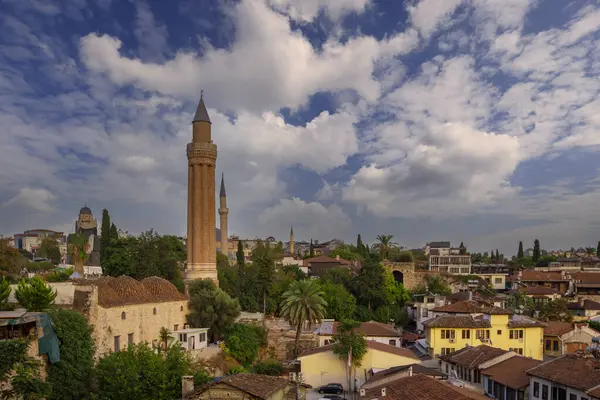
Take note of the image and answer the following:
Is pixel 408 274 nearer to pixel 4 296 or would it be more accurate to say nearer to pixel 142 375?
pixel 142 375

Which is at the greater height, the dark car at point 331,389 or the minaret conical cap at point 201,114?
the minaret conical cap at point 201,114

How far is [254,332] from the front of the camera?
131 ft

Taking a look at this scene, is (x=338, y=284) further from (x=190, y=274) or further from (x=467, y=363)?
(x=467, y=363)

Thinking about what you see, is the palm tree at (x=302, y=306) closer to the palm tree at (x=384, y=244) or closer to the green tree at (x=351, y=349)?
the green tree at (x=351, y=349)

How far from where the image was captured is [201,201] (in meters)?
53.4

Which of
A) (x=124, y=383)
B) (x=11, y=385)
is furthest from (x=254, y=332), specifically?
(x=11, y=385)

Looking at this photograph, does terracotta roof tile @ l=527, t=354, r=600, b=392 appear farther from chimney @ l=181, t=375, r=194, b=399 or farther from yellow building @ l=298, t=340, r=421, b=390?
chimney @ l=181, t=375, r=194, b=399

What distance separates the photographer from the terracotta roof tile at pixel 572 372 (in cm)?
1830

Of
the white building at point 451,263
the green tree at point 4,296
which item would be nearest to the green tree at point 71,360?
the green tree at point 4,296

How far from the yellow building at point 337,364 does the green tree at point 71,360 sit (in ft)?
44.9

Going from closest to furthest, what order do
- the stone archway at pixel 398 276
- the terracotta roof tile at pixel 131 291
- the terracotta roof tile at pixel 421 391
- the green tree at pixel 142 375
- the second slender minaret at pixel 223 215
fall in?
the terracotta roof tile at pixel 421 391
the green tree at pixel 142 375
the terracotta roof tile at pixel 131 291
the stone archway at pixel 398 276
the second slender minaret at pixel 223 215

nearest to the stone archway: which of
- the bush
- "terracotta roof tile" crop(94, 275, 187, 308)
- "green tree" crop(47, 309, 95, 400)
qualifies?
the bush

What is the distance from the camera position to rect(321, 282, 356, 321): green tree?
52969 mm

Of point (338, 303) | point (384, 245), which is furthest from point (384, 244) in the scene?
point (338, 303)
